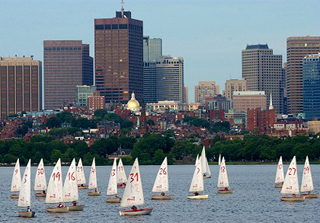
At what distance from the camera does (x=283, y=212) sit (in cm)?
12650

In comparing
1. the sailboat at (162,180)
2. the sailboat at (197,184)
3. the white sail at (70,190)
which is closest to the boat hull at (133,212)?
the white sail at (70,190)

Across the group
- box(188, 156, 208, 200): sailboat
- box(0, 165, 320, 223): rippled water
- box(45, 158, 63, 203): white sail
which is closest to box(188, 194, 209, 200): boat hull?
box(188, 156, 208, 200): sailboat

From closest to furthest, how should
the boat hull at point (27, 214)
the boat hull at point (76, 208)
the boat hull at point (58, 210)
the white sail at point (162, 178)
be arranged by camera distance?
the boat hull at point (27, 214)
the boat hull at point (58, 210)
the boat hull at point (76, 208)
the white sail at point (162, 178)

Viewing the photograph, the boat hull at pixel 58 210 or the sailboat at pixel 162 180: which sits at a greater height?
the sailboat at pixel 162 180

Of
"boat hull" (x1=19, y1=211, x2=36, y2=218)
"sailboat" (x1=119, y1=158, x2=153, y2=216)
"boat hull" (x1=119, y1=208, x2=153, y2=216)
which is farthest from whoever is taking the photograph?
"boat hull" (x1=19, y1=211, x2=36, y2=218)

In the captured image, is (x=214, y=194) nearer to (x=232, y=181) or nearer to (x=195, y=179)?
(x=195, y=179)

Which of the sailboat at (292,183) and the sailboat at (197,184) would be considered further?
the sailboat at (197,184)

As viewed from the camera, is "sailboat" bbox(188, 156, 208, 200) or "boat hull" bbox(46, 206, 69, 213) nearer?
"boat hull" bbox(46, 206, 69, 213)

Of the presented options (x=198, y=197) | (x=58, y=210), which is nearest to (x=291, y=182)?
(x=198, y=197)

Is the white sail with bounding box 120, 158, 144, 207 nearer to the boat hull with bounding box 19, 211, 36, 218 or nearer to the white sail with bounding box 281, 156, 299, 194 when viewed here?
the boat hull with bounding box 19, 211, 36, 218

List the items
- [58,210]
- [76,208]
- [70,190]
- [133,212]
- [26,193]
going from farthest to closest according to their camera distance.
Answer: [76,208]
[70,190]
[58,210]
[133,212]
[26,193]

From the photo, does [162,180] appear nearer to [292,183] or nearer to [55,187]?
[292,183]

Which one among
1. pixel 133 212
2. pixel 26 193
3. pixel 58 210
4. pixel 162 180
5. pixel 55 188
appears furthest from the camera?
pixel 162 180

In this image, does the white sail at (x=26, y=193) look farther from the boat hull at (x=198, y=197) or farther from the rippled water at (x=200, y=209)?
the boat hull at (x=198, y=197)
